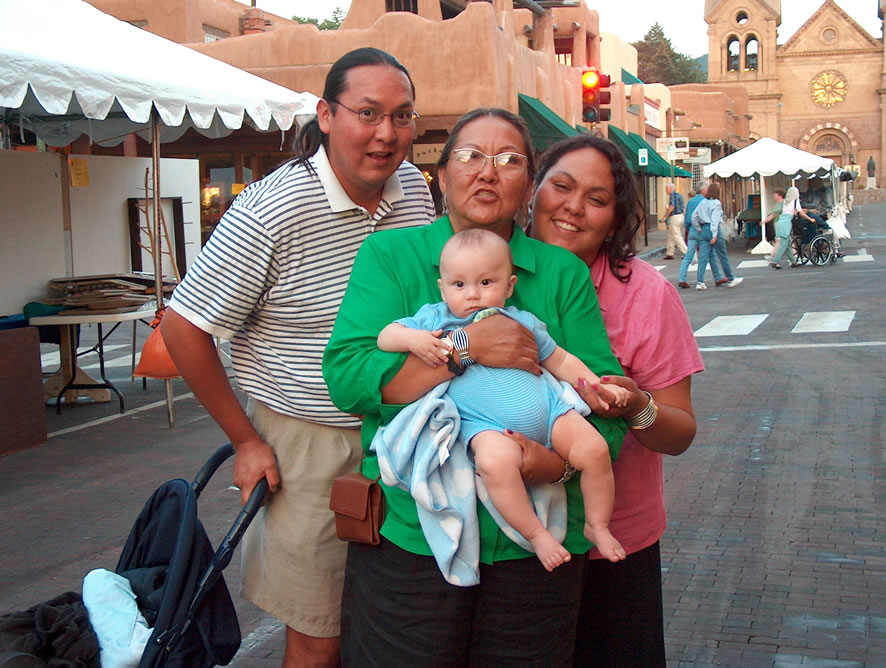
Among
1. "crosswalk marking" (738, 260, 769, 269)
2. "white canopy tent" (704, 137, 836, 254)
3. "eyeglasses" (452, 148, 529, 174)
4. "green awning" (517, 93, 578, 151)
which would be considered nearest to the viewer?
"eyeglasses" (452, 148, 529, 174)

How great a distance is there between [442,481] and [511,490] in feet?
0.51

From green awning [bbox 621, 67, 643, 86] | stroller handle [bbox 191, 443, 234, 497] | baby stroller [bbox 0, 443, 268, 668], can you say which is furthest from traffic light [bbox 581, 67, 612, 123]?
green awning [bbox 621, 67, 643, 86]

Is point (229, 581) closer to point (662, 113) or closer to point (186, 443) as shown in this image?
point (186, 443)

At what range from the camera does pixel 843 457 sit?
721cm

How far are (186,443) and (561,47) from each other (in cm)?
3036

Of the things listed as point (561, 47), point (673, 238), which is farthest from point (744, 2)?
point (673, 238)

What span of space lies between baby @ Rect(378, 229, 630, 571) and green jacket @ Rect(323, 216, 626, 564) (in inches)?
2.1

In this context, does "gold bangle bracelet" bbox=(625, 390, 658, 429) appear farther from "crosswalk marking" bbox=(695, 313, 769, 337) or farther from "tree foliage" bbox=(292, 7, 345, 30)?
"tree foliage" bbox=(292, 7, 345, 30)

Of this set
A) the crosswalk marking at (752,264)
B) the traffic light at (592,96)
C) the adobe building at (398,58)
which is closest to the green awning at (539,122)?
the adobe building at (398,58)

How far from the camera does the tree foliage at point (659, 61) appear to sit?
94062 mm

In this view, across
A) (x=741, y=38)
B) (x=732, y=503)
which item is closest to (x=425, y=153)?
(x=732, y=503)

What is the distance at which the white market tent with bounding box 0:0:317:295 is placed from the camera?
7.59 meters

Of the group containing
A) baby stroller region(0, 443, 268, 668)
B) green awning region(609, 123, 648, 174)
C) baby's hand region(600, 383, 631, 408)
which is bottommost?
baby stroller region(0, 443, 268, 668)

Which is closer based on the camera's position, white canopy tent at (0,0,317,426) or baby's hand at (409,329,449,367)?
baby's hand at (409,329,449,367)
